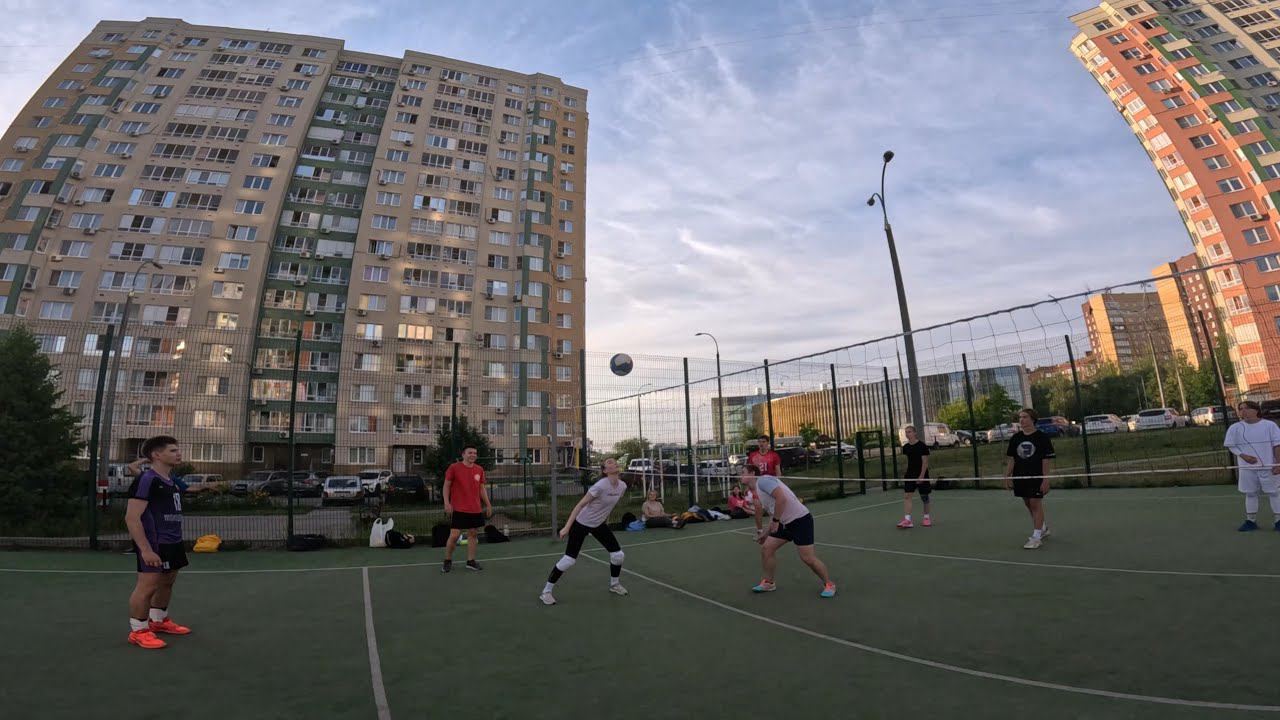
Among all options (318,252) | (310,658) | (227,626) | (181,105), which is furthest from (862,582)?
(181,105)

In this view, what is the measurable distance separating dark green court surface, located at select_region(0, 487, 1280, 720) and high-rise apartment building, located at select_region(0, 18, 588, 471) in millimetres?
Answer: 33574

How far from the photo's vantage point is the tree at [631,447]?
1541 cm

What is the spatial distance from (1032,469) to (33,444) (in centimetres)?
2438

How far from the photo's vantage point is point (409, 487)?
64.4 ft

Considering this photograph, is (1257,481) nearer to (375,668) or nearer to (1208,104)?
(375,668)

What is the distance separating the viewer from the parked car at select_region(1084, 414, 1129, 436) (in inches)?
639

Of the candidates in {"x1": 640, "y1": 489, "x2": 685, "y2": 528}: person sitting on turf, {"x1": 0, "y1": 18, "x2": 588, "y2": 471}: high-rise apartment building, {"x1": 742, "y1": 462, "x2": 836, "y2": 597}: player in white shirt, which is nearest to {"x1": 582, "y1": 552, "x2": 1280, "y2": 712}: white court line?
{"x1": 742, "y1": 462, "x2": 836, "y2": 597}: player in white shirt

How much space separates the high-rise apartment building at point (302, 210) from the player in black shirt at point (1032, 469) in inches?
1370

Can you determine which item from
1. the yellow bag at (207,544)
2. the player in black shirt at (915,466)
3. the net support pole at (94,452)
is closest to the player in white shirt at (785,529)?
the player in black shirt at (915,466)

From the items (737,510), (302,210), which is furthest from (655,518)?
(302,210)

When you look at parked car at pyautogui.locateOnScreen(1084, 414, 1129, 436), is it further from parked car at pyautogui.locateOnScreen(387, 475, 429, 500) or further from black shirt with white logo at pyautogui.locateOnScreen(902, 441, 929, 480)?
parked car at pyautogui.locateOnScreen(387, 475, 429, 500)

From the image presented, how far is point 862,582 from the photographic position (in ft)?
23.2

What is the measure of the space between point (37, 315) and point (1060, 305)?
62299 millimetres

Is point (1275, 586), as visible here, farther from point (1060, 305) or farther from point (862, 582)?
point (1060, 305)
